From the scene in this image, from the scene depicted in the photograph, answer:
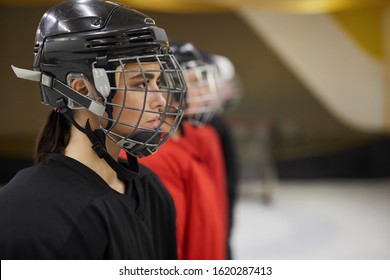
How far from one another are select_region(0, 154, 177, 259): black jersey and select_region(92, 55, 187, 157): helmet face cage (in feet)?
0.30

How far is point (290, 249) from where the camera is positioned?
394cm

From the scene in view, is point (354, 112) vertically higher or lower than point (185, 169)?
lower

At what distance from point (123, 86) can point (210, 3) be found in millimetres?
5621

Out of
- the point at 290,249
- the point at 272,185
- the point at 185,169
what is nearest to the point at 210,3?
the point at 272,185

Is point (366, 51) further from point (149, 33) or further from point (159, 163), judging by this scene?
point (149, 33)

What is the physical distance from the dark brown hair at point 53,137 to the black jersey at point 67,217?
5cm

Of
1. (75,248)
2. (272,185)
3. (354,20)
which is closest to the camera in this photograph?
(75,248)

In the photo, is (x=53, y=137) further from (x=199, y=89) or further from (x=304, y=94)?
(x=304, y=94)

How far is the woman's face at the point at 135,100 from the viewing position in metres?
1.01

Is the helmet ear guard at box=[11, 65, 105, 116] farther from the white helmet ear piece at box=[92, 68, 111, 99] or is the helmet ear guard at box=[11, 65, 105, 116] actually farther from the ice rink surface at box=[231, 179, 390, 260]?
the ice rink surface at box=[231, 179, 390, 260]

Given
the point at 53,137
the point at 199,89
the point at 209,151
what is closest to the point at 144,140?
the point at 53,137

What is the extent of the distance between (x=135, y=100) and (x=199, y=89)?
45.3 inches

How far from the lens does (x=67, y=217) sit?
94 centimetres

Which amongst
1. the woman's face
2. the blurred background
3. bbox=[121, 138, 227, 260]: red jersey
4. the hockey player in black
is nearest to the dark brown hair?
the hockey player in black
